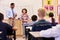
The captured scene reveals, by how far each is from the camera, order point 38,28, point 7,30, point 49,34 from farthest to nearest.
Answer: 1. point 7,30
2. point 38,28
3. point 49,34

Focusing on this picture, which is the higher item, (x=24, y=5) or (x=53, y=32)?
(x=24, y=5)

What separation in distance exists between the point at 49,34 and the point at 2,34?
65.5 inches

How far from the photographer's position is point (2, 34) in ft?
14.7

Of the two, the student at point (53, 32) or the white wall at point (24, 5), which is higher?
the white wall at point (24, 5)

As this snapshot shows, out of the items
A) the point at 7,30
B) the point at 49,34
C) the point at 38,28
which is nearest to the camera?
the point at 49,34

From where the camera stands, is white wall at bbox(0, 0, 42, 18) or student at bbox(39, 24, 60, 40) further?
white wall at bbox(0, 0, 42, 18)

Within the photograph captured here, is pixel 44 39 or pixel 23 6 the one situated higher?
pixel 23 6

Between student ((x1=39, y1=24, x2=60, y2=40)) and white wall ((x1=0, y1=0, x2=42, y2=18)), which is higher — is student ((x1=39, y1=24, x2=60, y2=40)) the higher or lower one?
the lower one

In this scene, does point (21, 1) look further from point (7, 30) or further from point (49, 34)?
point (49, 34)

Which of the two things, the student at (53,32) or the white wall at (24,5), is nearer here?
the student at (53,32)

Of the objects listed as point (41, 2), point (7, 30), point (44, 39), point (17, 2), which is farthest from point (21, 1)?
point (44, 39)

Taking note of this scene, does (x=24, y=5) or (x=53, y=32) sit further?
(x=24, y=5)

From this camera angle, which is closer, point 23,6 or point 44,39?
point 44,39

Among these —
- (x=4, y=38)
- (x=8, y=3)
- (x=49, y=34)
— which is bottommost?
(x=4, y=38)
